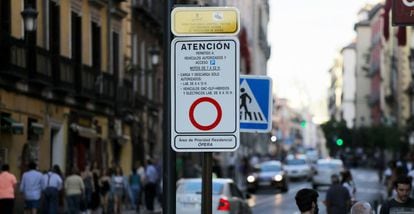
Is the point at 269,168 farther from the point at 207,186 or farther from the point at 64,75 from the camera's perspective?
the point at 207,186

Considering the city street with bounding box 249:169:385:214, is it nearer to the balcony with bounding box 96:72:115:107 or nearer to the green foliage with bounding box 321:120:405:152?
the balcony with bounding box 96:72:115:107

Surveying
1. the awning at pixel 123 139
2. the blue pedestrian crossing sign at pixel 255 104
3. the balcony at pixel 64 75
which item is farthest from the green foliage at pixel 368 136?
the blue pedestrian crossing sign at pixel 255 104

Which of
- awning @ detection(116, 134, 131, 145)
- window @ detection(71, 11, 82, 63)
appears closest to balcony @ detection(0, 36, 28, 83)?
window @ detection(71, 11, 82, 63)

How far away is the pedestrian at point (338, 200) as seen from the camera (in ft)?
67.3

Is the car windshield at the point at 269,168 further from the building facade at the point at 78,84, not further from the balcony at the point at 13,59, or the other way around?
the balcony at the point at 13,59

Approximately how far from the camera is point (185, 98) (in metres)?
8.32

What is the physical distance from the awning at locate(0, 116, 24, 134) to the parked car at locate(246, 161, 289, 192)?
2370 centimetres

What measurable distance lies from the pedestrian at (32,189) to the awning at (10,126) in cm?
265

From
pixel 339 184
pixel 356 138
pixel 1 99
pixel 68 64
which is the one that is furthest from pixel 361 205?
pixel 356 138

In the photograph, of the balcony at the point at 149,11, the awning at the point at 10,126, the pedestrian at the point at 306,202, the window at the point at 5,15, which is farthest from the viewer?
the balcony at the point at 149,11

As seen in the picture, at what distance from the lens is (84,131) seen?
36.9 meters

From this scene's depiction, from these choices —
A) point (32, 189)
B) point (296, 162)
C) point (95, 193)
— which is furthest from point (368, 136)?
point (32, 189)

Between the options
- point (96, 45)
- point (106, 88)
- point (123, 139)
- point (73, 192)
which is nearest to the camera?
point (73, 192)

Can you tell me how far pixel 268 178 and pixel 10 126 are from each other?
2545 centimetres
